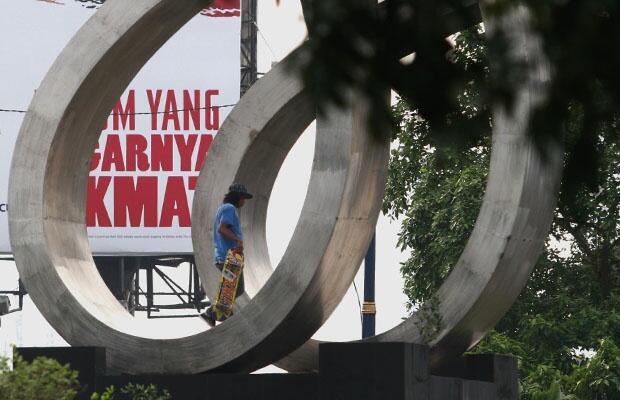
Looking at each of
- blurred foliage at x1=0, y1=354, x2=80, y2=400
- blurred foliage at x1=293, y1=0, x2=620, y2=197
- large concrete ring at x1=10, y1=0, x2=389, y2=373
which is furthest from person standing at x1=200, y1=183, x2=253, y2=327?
blurred foliage at x1=293, y1=0, x2=620, y2=197

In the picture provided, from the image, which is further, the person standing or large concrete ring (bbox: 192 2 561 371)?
the person standing

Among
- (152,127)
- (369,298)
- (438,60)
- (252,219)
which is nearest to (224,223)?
(252,219)

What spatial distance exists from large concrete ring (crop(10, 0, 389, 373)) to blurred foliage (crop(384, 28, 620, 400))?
9.30 meters

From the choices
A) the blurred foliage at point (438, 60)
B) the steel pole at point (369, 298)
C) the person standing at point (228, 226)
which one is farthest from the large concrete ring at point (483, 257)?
the steel pole at point (369, 298)

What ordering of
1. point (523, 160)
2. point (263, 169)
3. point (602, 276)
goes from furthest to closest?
1. point (602, 276)
2. point (263, 169)
3. point (523, 160)

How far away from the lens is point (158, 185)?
35.2 metres

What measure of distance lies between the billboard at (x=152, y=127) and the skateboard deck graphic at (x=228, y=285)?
20.2 meters

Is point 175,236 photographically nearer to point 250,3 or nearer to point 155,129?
point 155,129

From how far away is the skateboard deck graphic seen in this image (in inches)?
571

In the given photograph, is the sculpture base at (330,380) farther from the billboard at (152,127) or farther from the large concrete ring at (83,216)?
the billboard at (152,127)

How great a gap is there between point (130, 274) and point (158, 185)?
6.64ft

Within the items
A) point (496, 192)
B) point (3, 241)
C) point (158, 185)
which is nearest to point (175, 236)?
point (158, 185)

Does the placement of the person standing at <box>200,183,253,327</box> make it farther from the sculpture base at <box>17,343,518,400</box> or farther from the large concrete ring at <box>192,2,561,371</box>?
the sculpture base at <box>17,343,518,400</box>

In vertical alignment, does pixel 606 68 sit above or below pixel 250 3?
below
